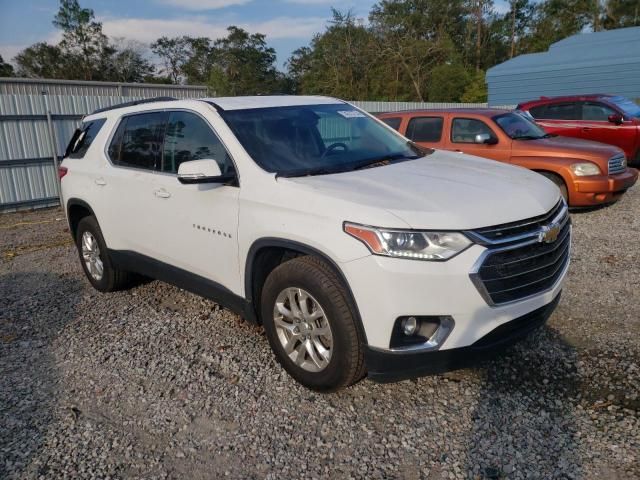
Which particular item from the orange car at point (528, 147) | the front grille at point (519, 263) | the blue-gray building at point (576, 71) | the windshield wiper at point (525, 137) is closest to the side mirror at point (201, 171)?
the front grille at point (519, 263)

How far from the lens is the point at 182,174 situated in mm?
3334

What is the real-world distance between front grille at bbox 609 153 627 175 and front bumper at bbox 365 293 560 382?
5828 mm

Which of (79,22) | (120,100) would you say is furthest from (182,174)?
(79,22)

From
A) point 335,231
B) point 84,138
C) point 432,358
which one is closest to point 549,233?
point 432,358

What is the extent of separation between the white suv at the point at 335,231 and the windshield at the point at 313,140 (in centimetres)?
1

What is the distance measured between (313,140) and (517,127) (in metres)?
5.41

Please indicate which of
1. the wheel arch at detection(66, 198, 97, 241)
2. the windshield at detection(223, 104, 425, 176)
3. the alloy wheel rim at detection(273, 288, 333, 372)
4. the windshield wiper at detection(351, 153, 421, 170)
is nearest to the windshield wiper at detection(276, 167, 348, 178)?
the windshield at detection(223, 104, 425, 176)

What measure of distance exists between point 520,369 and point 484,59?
50.7m

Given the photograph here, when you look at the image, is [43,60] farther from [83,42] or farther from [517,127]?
[517,127]

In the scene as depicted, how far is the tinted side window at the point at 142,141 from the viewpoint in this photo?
165 inches

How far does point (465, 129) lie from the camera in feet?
26.5

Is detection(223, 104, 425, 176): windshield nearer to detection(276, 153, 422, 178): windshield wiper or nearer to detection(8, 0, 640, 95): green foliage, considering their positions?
detection(276, 153, 422, 178): windshield wiper

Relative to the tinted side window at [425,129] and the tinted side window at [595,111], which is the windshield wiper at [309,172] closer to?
the tinted side window at [425,129]

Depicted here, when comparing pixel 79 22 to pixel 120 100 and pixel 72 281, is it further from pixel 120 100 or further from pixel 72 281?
pixel 72 281
